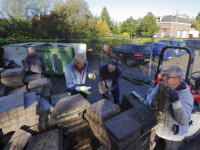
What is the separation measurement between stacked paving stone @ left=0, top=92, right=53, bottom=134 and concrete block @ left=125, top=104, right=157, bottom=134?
138 cm

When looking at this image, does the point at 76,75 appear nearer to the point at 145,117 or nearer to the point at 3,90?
the point at 3,90

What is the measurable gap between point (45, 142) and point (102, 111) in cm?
88

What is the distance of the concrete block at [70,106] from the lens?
1852mm

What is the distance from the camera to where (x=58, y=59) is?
6.86m

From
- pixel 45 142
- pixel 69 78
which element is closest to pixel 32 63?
pixel 69 78

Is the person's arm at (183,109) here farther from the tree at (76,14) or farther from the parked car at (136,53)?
the tree at (76,14)

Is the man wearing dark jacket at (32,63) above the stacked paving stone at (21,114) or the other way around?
above

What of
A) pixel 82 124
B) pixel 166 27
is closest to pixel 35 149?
pixel 82 124

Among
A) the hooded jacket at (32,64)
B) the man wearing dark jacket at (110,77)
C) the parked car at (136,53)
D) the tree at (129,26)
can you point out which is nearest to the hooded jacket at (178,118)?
the man wearing dark jacket at (110,77)

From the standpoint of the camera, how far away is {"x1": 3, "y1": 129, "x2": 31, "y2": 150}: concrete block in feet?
5.37

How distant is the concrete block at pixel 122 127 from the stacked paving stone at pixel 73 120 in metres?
0.55

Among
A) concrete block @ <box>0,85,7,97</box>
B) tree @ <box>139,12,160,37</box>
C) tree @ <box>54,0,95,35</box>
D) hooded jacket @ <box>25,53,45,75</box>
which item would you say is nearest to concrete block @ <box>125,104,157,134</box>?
concrete block @ <box>0,85,7,97</box>

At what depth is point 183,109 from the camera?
163 centimetres

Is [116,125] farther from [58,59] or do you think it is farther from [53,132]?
[58,59]
